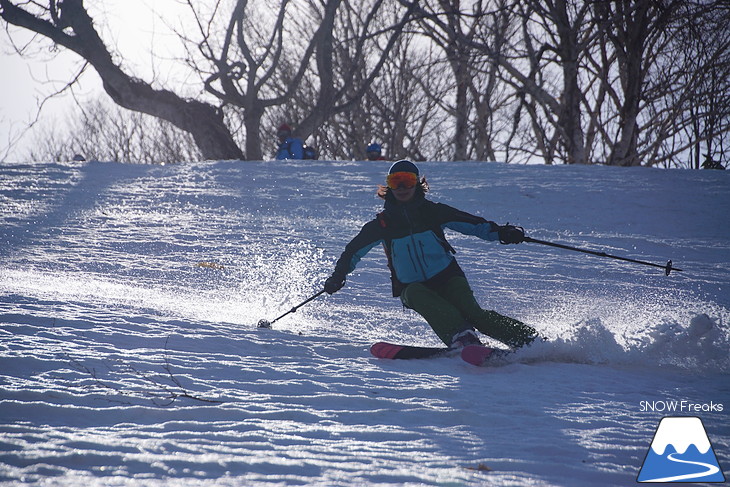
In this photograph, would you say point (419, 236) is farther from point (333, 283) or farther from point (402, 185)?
point (333, 283)

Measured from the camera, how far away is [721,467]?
2.41 metres

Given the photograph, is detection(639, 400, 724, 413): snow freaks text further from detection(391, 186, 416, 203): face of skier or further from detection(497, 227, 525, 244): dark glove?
detection(391, 186, 416, 203): face of skier

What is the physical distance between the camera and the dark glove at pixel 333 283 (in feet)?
15.2

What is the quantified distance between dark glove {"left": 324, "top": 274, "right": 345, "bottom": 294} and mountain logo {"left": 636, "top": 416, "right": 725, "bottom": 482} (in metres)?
2.39

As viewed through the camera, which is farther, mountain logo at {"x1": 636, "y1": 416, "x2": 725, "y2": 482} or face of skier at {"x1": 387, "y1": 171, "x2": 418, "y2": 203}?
face of skier at {"x1": 387, "y1": 171, "x2": 418, "y2": 203}

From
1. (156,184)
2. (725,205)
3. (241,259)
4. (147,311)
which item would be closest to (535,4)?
(725,205)

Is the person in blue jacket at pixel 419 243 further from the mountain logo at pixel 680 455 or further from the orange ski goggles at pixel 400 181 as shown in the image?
the mountain logo at pixel 680 455

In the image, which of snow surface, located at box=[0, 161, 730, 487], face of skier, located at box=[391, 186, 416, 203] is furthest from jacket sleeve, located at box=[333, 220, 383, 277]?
snow surface, located at box=[0, 161, 730, 487]

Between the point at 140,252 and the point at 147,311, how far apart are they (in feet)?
10.6

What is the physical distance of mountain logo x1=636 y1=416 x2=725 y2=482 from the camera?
2.33m

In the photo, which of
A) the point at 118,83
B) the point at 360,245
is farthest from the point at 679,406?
the point at 118,83

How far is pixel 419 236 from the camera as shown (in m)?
4.55

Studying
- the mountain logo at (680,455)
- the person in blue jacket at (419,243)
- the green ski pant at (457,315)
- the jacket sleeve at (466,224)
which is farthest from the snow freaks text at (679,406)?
the jacket sleeve at (466,224)

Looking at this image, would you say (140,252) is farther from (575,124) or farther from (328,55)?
(575,124)
